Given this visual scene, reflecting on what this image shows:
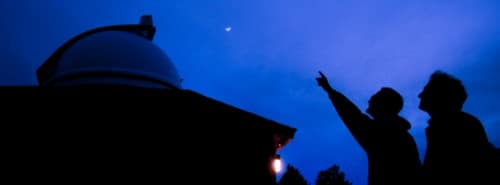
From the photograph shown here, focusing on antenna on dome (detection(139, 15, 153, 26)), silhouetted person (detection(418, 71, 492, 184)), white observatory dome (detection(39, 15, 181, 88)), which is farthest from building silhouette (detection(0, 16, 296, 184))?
antenna on dome (detection(139, 15, 153, 26))

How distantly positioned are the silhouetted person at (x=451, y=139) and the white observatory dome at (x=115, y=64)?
8.18 metres

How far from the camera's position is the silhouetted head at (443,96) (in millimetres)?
2252

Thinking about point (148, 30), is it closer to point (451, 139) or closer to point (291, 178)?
point (451, 139)

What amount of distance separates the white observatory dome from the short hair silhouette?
26.6ft

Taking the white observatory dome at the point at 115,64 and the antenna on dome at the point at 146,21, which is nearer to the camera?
the white observatory dome at the point at 115,64

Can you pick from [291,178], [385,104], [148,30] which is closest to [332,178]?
[291,178]

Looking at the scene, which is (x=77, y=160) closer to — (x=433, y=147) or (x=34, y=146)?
(x=34, y=146)

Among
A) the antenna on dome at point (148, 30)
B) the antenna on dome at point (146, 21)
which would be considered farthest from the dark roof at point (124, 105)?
the antenna on dome at point (146, 21)

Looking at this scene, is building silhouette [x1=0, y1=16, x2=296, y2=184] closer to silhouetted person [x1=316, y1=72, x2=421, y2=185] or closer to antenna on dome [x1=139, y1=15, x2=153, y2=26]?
silhouetted person [x1=316, y1=72, x2=421, y2=185]

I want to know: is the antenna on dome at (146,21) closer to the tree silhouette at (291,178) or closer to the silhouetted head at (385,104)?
the silhouetted head at (385,104)

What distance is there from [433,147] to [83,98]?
255 inches

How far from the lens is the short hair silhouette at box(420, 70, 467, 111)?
226cm

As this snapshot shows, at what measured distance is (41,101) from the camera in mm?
6176

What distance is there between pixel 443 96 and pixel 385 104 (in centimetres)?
44
